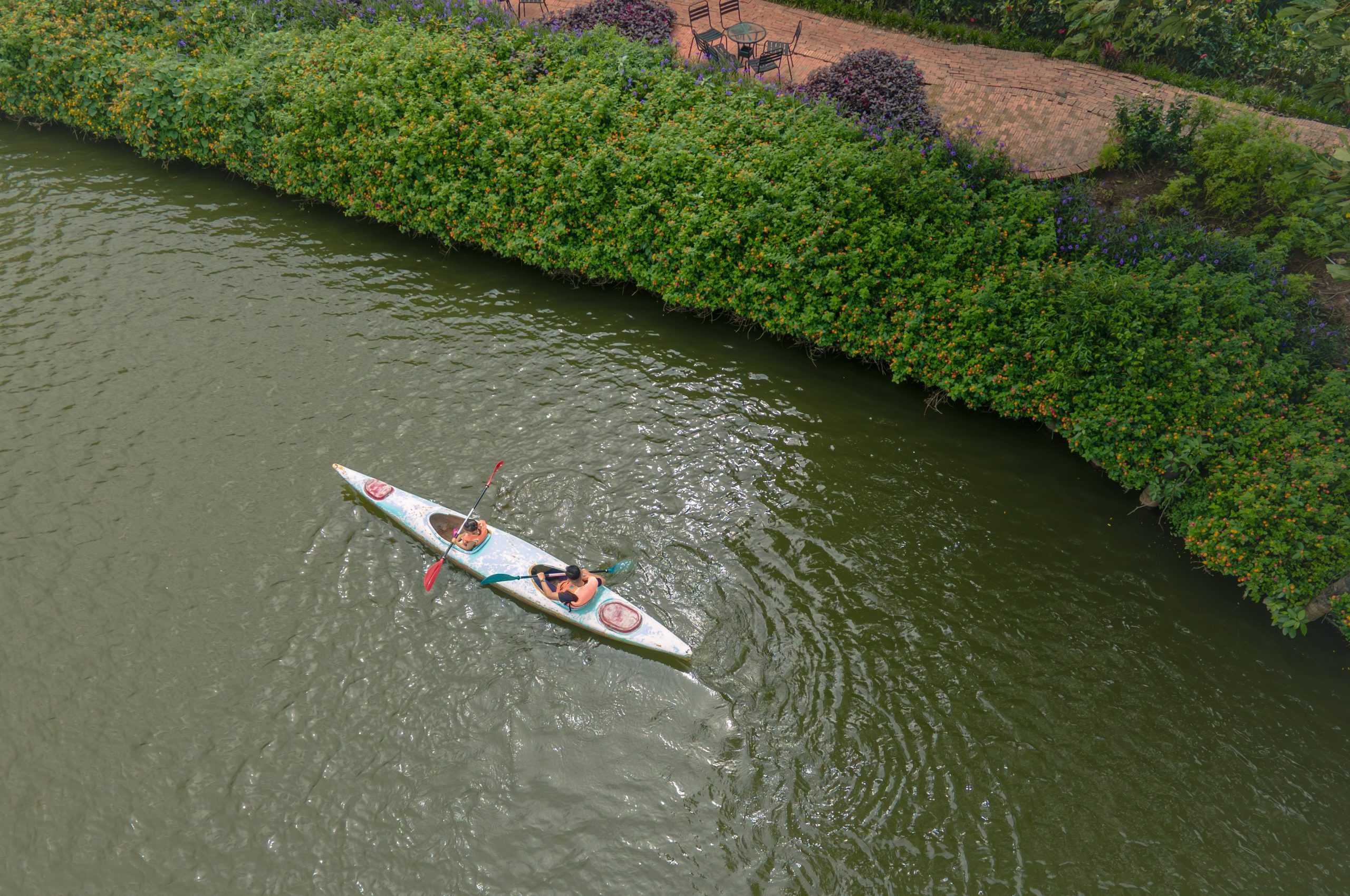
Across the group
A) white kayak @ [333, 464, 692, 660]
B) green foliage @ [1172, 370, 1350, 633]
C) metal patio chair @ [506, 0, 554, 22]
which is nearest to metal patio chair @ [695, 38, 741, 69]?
metal patio chair @ [506, 0, 554, 22]

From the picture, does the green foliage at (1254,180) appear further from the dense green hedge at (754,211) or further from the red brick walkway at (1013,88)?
the dense green hedge at (754,211)

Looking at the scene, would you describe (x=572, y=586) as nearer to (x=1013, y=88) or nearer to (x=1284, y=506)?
(x=1284, y=506)

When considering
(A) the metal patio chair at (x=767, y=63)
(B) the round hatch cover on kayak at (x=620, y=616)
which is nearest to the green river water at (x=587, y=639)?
(B) the round hatch cover on kayak at (x=620, y=616)

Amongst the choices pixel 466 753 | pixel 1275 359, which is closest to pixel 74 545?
pixel 466 753

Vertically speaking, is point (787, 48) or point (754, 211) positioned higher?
point (787, 48)

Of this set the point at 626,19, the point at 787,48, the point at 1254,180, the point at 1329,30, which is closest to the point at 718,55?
the point at 787,48

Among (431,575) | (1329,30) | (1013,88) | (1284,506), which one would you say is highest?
(1329,30)

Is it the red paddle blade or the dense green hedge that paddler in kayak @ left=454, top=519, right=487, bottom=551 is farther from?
the dense green hedge
